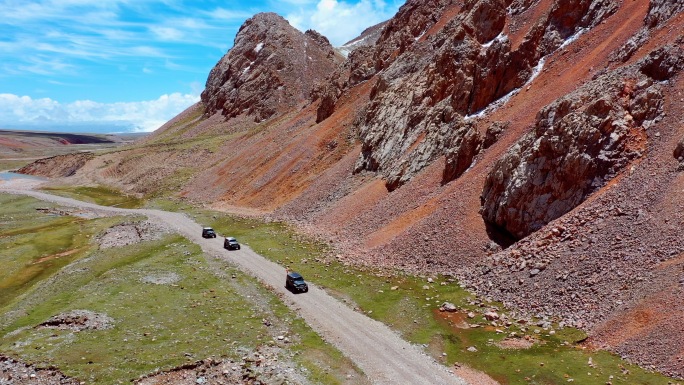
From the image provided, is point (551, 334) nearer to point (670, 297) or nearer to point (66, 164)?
point (670, 297)

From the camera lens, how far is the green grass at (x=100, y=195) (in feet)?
326

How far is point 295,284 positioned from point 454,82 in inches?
1627

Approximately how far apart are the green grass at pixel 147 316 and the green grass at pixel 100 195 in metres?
41.7

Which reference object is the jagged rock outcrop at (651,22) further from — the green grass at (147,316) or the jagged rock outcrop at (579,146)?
the green grass at (147,316)

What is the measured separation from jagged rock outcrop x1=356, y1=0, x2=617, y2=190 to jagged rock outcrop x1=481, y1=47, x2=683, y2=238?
11243 mm

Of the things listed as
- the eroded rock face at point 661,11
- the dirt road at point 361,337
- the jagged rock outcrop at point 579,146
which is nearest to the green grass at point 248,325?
the dirt road at point 361,337

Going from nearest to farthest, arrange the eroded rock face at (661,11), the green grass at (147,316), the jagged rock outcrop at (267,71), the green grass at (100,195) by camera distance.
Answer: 1. the green grass at (147,316)
2. the eroded rock face at (661,11)
3. the green grass at (100,195)
4. the jagged rock outcrop at (267,71)

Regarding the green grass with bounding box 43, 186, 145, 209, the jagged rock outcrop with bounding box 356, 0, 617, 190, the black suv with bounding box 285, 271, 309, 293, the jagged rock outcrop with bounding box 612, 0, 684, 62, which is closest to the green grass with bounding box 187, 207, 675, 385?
the black suv with bounding box 285, 271, 309, 293

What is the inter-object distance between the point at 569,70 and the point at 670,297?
33.4m

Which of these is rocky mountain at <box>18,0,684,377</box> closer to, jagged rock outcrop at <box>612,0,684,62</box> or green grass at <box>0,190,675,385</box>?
jagged rock outcrop at <box>612,0,684,62</box>

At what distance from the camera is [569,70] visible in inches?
2058

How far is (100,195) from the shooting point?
113 metres

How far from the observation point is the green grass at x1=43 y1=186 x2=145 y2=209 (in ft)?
326

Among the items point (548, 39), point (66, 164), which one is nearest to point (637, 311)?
point (548, 39)
